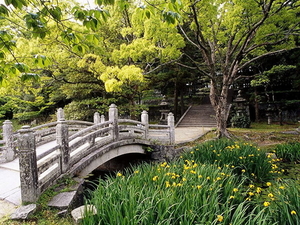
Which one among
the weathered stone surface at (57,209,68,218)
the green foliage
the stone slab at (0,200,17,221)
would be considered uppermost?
the green foliage

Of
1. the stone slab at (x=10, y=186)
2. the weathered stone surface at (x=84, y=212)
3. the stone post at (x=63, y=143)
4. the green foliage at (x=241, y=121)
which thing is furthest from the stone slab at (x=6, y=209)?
the green foliage at (x=241, y=121)

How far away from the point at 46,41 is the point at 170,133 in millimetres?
6337

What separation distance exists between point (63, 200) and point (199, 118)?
554 inches

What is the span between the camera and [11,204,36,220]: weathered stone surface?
3.30 m

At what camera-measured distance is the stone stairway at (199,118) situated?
15.6 metres

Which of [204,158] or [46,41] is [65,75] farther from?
[204,158]

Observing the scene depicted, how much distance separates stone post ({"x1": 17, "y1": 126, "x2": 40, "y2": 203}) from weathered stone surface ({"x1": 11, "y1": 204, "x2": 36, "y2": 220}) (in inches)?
9.4

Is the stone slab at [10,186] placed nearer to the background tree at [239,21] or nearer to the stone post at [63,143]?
the stone post at [63,143]

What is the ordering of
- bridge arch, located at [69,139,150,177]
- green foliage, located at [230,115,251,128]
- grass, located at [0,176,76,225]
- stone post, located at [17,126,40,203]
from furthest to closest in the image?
green foliage, located at [230,115,251,128], bridge arch, located at [69,139,150,177], stone post, located at [17,126,40,203], grass, located at [0,176,76,225]

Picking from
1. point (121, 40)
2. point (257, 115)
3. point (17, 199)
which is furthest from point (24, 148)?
point (257, 115)

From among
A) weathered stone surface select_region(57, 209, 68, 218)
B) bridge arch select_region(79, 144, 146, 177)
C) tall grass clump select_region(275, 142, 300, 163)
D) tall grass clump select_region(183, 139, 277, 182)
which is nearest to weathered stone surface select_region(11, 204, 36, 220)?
weathered stone surface select_region(57, 209, 68, 218)

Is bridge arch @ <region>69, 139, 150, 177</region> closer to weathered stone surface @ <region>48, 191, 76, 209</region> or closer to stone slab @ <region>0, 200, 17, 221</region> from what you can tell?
weathered stone surface @ <region>48, 191, 76, 209</region>

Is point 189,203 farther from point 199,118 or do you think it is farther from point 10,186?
point 199,118

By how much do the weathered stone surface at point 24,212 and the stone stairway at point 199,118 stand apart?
1295 cm
